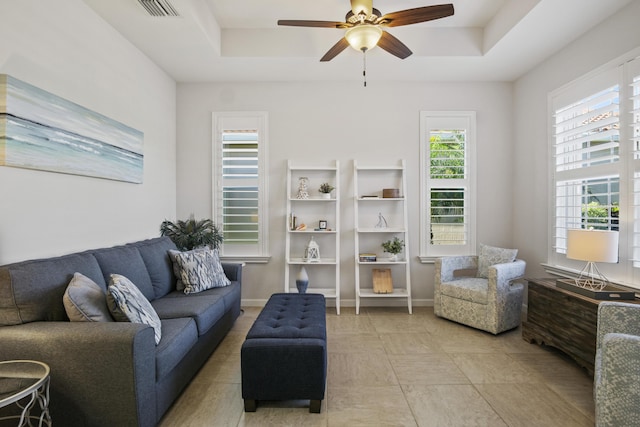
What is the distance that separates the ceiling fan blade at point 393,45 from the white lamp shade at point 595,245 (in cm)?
213

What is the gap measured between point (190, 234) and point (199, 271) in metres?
0.83

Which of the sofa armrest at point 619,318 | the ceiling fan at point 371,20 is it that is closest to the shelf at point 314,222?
the ceiling fan at point 371,20

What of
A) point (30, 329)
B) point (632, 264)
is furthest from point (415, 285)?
point (30, 329)

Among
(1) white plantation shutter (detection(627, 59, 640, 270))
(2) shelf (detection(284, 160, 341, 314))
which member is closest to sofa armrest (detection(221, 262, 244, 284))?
(2) shelf (detection(284, 160, 341, 314))

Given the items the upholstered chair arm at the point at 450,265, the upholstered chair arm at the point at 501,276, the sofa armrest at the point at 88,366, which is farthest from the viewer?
the upholstered chair arm at the point at 450,265

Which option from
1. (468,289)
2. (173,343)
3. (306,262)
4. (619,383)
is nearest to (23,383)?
(173,343)

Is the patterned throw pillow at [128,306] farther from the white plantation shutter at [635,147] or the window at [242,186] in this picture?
the white plantation shutter at [635,147]

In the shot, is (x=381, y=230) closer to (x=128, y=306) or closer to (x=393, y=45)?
(x=393, y=45)

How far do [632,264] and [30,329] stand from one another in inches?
169

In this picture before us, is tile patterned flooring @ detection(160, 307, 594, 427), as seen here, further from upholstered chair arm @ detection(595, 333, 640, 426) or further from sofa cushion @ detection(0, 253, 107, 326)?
sofa cushion @ detection(0, 253, 107, 326)

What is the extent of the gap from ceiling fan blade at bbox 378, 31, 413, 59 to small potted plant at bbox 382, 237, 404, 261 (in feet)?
7.24

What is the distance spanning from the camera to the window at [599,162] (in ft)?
8.98

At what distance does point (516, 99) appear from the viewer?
14.3 ft

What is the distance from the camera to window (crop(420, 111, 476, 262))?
14.5 ft
